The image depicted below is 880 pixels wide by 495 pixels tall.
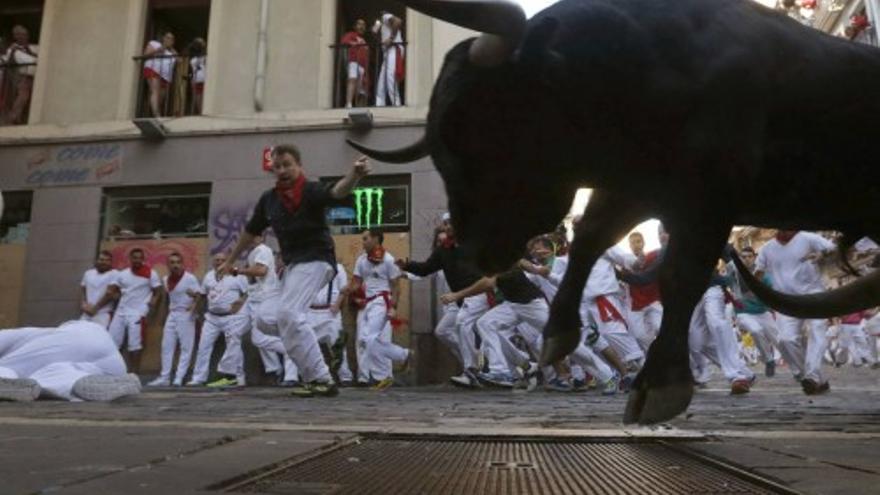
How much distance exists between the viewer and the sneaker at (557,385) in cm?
845

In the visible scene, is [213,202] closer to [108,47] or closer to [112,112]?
[112,112]

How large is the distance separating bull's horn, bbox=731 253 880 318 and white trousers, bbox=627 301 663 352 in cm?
556

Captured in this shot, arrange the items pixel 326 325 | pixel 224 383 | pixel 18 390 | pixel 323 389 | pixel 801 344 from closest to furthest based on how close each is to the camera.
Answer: pixel 18 390, pixel 323 389, pixel 801 344, pixel 326 325, pixel 224 383

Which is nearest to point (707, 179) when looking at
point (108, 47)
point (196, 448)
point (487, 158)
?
point (487, 158)

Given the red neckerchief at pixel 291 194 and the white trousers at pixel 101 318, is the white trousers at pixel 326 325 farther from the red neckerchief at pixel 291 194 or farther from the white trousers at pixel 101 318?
the white trousers at pixel 101 318

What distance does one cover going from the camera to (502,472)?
7.38 feet

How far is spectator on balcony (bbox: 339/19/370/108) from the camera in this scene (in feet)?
44.8

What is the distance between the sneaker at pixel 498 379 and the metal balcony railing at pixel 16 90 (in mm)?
11040

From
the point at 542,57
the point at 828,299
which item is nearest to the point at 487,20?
the point at 542,57

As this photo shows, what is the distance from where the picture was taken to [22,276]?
13211 millimetres

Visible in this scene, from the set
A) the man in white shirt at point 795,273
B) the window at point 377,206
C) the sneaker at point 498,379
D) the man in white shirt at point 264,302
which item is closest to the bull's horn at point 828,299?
the man in white shirt at point 795,273

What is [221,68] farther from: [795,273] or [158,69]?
[795,273]

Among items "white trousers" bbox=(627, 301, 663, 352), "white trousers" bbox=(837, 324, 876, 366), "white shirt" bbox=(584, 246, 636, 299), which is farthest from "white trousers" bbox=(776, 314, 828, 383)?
"white trousers" bbox=(837, 324, 876, 366)

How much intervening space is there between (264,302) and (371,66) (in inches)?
250
